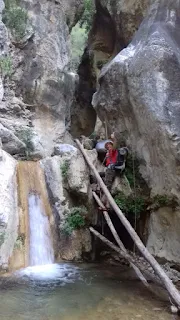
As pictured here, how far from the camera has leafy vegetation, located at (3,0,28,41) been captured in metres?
20.4

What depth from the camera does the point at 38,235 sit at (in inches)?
452

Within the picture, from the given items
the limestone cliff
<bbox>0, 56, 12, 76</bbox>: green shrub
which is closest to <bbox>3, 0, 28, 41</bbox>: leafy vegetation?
<bbox>0, 56, 12, 76</bbox>: green shrub

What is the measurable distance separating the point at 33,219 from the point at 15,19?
44.2ft

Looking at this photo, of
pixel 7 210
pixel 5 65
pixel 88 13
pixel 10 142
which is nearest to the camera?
pixel 7 210

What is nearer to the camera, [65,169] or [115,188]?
[115,188]

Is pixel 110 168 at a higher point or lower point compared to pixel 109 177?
higher

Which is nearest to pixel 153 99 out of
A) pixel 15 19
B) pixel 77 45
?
pixel 15 19

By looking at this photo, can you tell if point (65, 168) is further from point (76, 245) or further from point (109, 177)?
point (76, 245)

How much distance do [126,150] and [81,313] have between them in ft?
22.3

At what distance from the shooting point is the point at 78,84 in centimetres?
2462

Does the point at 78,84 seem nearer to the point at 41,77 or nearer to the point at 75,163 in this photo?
the point at 41,77

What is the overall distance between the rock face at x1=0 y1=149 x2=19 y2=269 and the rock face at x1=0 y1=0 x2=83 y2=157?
681 cm

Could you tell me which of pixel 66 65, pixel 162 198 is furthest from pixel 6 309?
pixel 66 65

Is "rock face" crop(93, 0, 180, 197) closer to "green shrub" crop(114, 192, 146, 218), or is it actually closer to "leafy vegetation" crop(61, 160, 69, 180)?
"green shrub" crop(114, 192, 146, 218)
